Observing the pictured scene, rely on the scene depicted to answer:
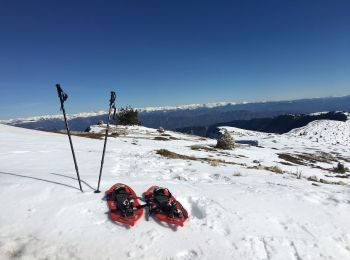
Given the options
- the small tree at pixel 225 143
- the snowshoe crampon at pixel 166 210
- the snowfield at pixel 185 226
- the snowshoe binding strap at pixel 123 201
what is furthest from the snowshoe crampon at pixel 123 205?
the small tree at pixel 225 143

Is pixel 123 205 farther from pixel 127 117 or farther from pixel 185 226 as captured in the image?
pixel 127 117

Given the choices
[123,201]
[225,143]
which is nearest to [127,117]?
[225,143]

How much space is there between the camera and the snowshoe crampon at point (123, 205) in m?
8.39

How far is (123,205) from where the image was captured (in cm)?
885

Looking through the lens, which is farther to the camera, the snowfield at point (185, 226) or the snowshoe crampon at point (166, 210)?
the snowshoe crampon at point (166, 210)

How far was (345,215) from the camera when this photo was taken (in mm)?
9719

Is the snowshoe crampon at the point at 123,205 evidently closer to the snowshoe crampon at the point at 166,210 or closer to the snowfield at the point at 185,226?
the snowfield at the point at 185,226

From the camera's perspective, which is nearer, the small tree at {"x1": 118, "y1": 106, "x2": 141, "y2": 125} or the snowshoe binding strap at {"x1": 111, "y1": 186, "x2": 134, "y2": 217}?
the snowshoe binding strap at {"x1": 111, "y1": 186, "x2": 134, "y2": 217}

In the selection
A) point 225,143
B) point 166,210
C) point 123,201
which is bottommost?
point 225,143

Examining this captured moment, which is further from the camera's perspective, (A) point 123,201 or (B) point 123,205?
(A) point 123,201

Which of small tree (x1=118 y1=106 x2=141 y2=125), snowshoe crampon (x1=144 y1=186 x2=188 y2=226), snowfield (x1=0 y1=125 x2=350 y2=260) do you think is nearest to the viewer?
snowfield (x1=0 y1=125 x2=350 y2=260)

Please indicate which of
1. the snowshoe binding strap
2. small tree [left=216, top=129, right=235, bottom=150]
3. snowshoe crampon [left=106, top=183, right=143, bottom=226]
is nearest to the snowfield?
snowshoe crampon [left=106, top=183, right=143, bottom=226]

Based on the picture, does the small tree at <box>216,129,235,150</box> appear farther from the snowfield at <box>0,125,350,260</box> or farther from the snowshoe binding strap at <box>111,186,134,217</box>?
the snowshoe binding strap at <box>111,186,134,217</box>

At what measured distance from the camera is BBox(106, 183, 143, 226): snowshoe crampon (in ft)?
27.5
